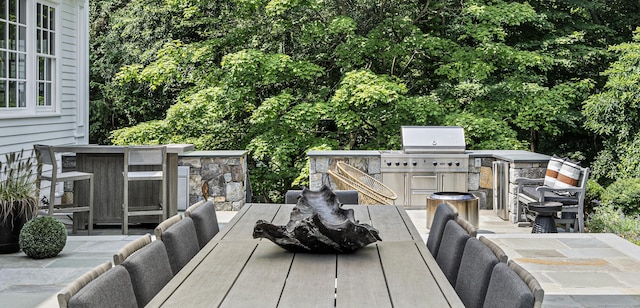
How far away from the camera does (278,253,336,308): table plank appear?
7.04ft

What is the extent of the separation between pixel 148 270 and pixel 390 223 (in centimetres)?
161

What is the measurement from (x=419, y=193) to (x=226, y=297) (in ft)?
22.3

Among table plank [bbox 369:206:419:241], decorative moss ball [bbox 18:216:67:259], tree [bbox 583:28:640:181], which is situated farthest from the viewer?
tree [bbox 583:28:640:181]

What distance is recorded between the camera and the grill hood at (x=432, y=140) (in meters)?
8.78

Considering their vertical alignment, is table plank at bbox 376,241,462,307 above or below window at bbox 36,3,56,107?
below

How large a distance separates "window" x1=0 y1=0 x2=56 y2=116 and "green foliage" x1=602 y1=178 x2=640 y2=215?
740cm

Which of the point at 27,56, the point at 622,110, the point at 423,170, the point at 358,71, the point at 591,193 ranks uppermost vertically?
the point at 358,71

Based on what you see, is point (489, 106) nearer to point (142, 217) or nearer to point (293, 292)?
point (142, 217)

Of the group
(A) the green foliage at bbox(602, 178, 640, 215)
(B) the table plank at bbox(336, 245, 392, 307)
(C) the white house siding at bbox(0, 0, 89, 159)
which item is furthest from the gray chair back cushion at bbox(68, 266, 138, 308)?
(A) the green foliage at bbox(602, 178, 640, 215)

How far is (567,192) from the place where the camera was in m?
7.21

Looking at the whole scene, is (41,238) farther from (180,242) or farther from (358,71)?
(358,71)

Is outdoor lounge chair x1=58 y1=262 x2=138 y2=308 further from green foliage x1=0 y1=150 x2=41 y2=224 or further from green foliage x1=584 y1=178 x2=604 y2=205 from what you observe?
green foliage x1=584 y1=178 x2=604 y2=205

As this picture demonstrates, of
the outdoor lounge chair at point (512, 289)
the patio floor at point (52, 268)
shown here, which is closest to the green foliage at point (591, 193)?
the patio floor at point (52, 268)

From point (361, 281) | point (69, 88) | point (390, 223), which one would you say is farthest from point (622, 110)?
point (361, 281)
